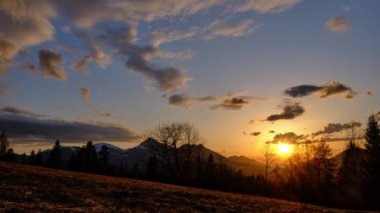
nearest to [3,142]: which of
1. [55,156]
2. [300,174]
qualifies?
[55,156]

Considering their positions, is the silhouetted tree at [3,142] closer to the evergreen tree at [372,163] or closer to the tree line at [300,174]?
the tree line at [300,174]

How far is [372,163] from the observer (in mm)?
65812

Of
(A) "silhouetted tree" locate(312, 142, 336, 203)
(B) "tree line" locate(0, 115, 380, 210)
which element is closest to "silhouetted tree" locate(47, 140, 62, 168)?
(B) "tree line" locate(0, 115, 380, 210)

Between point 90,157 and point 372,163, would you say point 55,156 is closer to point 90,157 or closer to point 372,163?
point 90,157

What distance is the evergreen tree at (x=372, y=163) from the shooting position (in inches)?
2407

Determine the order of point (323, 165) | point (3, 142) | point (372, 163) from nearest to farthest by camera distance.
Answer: point (372, 163), point (323, 165), point (3, 142)

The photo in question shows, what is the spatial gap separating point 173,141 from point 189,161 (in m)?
6.43

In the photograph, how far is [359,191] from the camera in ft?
208

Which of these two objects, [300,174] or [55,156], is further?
[55,156]

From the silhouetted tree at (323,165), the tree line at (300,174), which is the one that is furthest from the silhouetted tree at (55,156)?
the silhouetted tree at (323,165)

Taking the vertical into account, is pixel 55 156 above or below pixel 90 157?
below

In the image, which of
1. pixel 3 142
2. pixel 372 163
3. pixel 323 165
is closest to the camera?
pixel 372 163

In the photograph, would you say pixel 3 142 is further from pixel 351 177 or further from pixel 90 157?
pixel 351 177

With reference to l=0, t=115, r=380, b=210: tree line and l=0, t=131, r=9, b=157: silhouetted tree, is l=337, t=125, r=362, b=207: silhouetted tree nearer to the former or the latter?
l=0, t=115, r=380, b=210: tree line
